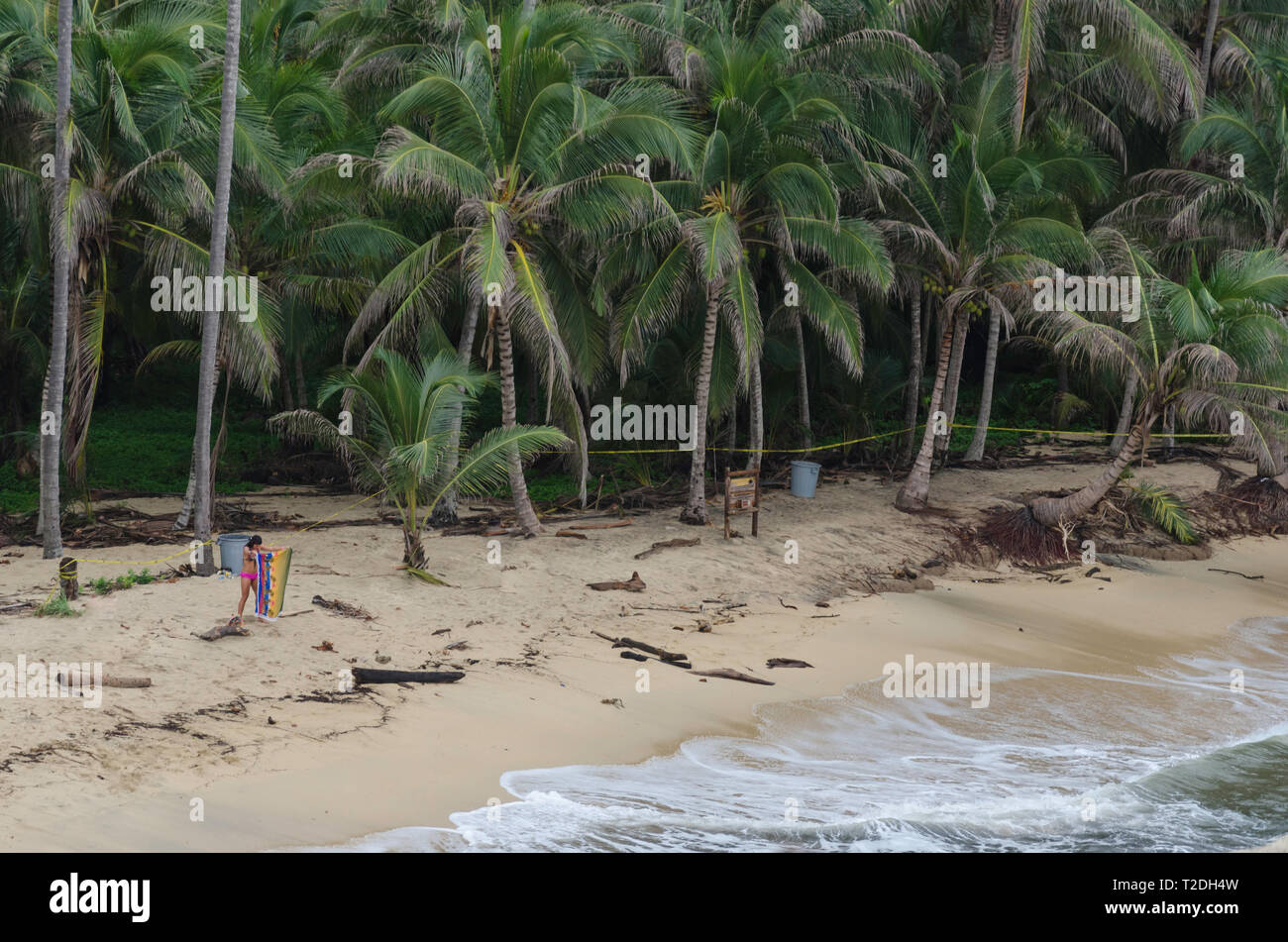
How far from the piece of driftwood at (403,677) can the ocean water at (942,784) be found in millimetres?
1721

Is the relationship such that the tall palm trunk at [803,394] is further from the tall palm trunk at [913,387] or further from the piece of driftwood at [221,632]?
the piece of driftwood at [221,632]

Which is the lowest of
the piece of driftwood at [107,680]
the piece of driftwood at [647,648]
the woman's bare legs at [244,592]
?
the piece of driftwood at [647,648]

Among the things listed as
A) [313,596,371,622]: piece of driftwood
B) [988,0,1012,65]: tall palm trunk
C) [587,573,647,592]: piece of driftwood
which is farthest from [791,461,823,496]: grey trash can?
[313,596,371,622]: piece of driftwood

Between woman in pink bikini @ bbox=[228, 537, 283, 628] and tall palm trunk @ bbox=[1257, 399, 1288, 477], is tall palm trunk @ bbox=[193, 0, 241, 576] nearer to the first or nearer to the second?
woman in pink bikini @ bbox=[228, 537, 283, 628]

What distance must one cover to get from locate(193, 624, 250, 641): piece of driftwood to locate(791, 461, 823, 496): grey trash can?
940 centimetres

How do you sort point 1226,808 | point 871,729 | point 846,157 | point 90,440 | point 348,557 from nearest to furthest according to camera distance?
point 1226,808 < point 871,729 < point 348,557 < point 846,157 < point 90,440

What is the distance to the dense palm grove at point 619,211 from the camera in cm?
1347

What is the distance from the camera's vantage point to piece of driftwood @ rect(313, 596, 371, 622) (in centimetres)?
1127

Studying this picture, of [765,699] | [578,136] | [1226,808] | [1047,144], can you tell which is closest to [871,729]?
[765,699]

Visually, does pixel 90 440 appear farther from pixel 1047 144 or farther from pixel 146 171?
pixel 1047 144

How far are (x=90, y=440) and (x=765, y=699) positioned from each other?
51.4ft

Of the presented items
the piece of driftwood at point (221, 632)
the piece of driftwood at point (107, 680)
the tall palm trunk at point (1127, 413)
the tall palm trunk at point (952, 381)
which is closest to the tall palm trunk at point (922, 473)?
the tall palm trunk at point (952, 381)

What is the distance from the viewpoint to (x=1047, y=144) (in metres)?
17.8

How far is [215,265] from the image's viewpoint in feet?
41.7
